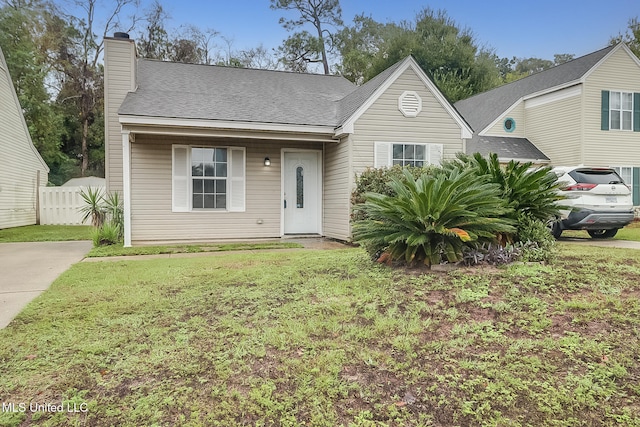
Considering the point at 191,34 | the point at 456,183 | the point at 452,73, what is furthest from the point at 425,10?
the point at 456,183

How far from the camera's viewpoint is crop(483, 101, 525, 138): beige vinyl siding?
16.5 metres

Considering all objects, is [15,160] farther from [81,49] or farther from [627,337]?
[627,337]

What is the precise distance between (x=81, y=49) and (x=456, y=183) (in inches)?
1145

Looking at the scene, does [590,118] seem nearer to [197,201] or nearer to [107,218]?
[197,201]

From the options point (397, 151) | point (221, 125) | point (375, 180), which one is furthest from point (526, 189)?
point (221, 125)

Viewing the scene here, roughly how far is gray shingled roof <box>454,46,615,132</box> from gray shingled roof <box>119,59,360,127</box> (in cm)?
759

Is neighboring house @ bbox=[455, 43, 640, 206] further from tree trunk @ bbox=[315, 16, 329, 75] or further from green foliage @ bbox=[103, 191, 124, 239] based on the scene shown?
tree trunk @ bbox=[315, 16, 329, 75]

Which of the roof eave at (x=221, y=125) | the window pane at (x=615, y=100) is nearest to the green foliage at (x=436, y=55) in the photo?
the window pane at (x=615, y=100)

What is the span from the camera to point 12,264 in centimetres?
685

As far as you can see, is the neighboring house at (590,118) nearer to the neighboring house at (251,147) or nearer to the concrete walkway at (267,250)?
the neighboring house at (251,147)

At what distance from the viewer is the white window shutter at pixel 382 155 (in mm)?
9516

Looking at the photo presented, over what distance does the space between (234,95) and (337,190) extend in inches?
143

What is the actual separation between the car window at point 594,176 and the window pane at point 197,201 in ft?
26.6

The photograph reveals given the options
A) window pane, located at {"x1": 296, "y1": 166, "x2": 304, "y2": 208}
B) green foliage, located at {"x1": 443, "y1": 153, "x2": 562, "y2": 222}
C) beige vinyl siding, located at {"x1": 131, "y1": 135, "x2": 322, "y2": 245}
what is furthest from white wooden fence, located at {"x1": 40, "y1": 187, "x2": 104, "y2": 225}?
green foliage, located at {"x1": 443, "y1": 153, "x2": 562, "y2": 222}
